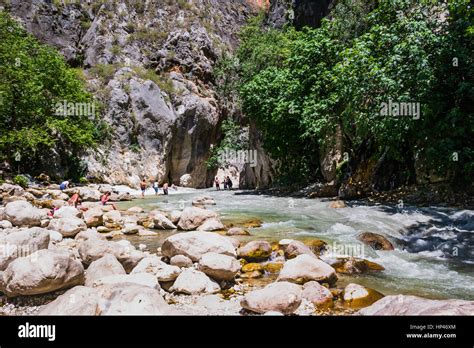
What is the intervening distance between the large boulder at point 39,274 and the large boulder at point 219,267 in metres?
1.90

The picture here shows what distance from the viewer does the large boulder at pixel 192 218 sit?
32.3ft

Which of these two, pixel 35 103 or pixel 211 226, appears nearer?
pixel 211 226

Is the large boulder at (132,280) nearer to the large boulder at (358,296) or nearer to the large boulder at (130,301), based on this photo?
the large boulder at (130,301)

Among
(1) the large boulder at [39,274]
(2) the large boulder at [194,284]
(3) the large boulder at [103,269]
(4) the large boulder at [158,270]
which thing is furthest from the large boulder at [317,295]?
(1) the large boulder at [39,274]

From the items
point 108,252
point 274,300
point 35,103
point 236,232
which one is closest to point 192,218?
point 236,232

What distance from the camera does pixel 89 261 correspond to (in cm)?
582

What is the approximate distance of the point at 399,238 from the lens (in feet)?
27.5

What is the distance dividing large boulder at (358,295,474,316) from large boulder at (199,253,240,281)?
210cm

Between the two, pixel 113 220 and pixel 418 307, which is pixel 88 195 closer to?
pixel 113 220

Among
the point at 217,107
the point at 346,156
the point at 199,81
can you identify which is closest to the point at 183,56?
the point at 199,81

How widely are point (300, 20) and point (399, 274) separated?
33.2m

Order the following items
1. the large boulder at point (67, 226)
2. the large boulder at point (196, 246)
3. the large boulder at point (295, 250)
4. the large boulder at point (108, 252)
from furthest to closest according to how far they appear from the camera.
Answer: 1. the large boulder at point (67, 226)
2. the large boulder at point (295, 250)
3. the large boulder at point (196, 246)
4. the large boulder at point (108, 252)

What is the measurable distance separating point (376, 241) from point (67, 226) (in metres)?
7.80

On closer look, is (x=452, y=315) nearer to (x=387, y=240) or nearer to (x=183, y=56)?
(x=387, y=240)
